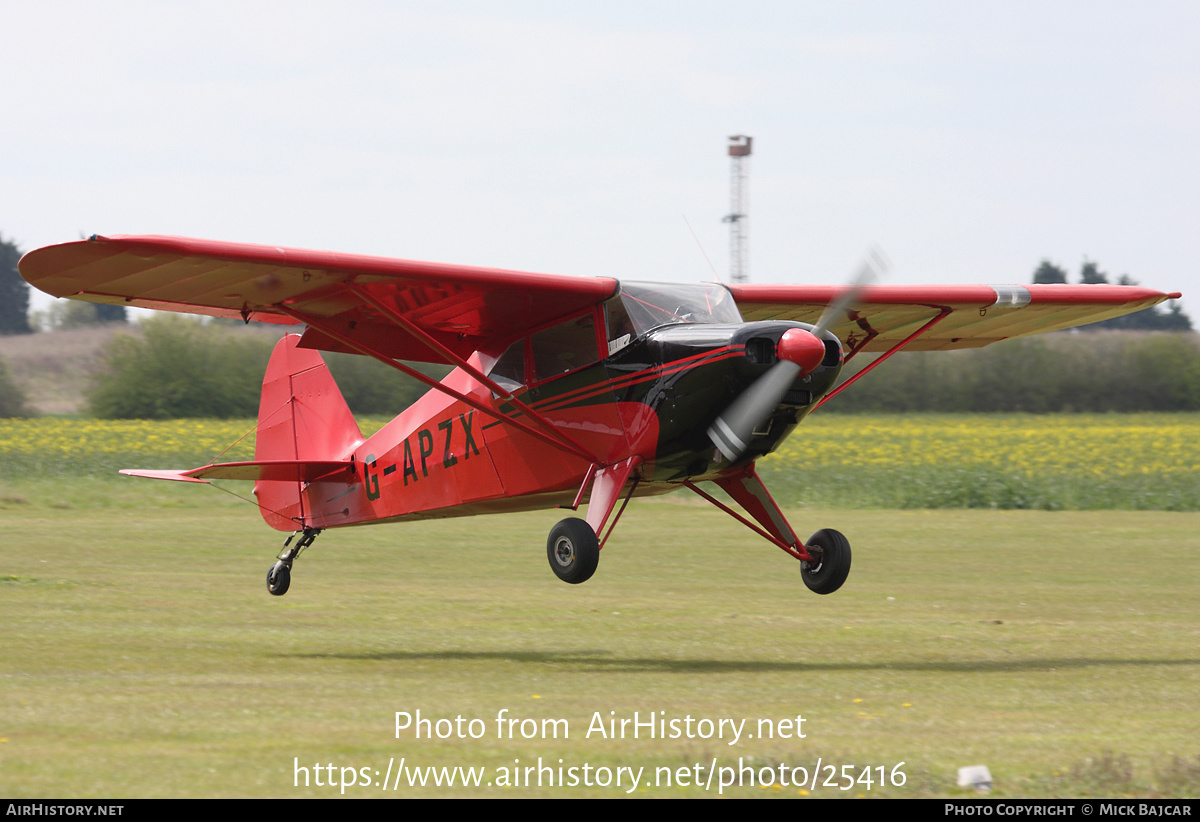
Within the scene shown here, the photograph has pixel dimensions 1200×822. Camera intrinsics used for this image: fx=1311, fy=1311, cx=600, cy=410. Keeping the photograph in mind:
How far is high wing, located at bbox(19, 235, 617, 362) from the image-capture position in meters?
9.22

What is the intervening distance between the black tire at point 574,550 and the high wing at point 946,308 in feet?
10.1

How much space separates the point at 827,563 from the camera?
11.2 m

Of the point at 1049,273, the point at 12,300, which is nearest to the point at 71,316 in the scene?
the point at 12,300

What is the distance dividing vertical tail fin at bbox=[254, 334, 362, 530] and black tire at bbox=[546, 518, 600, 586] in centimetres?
425

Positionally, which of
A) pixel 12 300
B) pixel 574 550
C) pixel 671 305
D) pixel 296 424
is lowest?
pixel 12 300

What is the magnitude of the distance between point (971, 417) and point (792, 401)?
40513 mm

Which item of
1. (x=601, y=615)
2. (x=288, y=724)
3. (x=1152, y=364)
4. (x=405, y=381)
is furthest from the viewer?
(x=1152, y=364)

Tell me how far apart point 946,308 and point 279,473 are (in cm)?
695

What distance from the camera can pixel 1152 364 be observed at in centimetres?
4766

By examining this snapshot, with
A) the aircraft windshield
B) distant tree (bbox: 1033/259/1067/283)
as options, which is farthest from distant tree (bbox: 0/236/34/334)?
the aircraft windshield

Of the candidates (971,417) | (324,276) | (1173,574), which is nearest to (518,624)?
(324,276)

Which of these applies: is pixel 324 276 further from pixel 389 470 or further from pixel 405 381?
pixel 405 381

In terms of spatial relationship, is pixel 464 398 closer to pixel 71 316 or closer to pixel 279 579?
pixel 279 579
